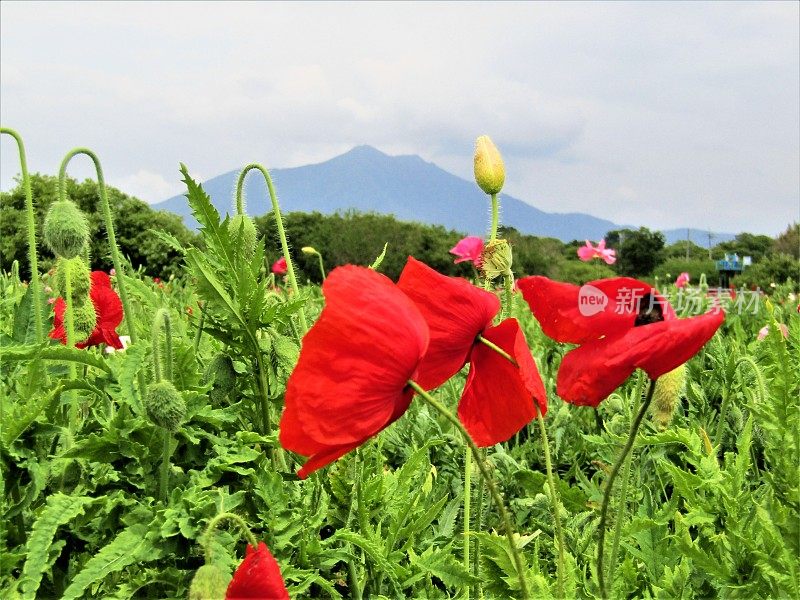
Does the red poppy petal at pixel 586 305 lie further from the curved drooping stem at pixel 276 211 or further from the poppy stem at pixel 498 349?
the curved drooping stem at pixel 276 211

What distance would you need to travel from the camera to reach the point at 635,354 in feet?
2.16

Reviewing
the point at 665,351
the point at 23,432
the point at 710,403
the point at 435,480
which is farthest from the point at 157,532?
the point at 710,403

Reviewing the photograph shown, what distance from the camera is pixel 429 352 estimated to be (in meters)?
0.80

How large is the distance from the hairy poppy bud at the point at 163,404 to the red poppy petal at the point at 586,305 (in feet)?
1.73

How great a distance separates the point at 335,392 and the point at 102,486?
2.38 ft

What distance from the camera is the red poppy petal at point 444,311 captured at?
78cm

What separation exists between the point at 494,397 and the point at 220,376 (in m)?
0.62

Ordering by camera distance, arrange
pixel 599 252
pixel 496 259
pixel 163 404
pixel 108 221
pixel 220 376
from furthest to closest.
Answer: pixel 599 252 < pixel 108 221 < pixel 220 376 < pixel 496 259 < pixel 163 404

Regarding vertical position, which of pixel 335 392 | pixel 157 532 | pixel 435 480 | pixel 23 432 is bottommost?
pixel 435 480

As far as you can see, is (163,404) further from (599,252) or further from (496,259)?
(599,252)

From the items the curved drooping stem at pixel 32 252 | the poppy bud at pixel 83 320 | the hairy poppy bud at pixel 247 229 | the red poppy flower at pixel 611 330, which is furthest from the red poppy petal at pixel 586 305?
the poppy bud at pixel 83 320

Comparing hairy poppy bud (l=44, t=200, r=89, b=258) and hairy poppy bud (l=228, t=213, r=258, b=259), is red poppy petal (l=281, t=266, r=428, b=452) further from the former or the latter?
hairy poppy bud (l=44, t=200, r=89, b=258)

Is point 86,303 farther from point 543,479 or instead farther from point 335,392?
point 335,392

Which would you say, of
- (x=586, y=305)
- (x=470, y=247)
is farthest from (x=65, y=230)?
(x=470, y=247)
